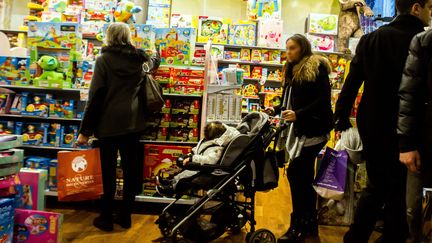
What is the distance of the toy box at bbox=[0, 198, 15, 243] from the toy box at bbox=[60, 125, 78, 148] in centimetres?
146

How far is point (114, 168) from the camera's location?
2.97m

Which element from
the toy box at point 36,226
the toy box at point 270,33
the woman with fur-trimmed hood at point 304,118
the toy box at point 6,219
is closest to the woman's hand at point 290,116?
the woman with fur-trimmed hood at point 304,118

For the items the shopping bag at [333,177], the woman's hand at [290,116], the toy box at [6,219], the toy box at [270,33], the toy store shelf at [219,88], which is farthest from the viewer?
the toy box at [270,33]

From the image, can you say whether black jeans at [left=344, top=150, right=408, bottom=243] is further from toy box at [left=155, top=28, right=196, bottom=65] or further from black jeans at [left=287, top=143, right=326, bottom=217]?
toy box at [left=155, top=28, right=196, bottom=65]

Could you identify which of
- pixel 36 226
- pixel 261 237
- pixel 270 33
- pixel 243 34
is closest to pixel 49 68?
pixel 36 226

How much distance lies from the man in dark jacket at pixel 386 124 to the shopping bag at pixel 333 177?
2.35 ft

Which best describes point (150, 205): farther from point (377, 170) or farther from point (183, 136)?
point (377, 170)

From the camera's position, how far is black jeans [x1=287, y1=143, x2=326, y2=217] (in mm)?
2651

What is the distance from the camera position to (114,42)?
2967mm

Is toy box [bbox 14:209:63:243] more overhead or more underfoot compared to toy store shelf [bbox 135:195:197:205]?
more overhead

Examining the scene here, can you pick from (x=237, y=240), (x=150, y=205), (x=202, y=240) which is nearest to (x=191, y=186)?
(x=202, y=240)

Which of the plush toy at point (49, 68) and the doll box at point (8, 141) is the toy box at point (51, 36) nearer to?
the plush toy at point (49, 68)

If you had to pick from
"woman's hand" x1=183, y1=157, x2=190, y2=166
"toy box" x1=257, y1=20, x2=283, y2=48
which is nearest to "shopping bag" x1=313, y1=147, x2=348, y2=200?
"woman's hand" x1=183, y1=157, x2=190, y2=166

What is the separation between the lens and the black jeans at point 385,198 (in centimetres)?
183
